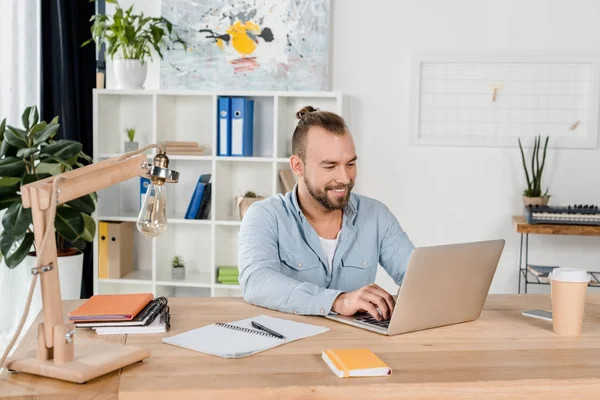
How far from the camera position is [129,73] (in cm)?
403

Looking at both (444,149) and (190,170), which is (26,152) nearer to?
(190,170)

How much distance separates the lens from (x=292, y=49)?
4086 mm

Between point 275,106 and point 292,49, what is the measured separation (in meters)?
0.37

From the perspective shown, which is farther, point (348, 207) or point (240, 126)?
point (240, 126)

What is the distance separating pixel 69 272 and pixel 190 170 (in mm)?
932

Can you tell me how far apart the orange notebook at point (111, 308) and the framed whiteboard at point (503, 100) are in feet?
8.33

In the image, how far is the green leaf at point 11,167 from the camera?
3303 mm

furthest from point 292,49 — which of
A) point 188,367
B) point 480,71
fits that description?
point 188,367

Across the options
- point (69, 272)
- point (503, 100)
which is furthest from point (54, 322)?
point (503, 100)

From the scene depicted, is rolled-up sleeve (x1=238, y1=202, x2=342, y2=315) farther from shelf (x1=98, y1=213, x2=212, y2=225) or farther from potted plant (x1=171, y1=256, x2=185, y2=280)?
potted plant (x1=171, y1=256, x2=185, y2=280)

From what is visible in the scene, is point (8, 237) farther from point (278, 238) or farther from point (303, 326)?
point (303, 326)

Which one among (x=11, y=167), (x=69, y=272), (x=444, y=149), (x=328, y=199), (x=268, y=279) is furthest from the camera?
(x=444, y=149)

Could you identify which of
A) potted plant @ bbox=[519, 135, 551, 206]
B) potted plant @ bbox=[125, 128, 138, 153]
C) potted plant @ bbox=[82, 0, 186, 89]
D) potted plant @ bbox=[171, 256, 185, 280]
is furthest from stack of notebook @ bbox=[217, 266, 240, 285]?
potted plant @ bbox=[519, 135, 551, 206]

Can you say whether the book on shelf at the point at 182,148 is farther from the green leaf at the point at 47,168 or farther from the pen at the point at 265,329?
the pen at the point at 265,329
